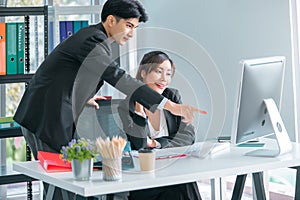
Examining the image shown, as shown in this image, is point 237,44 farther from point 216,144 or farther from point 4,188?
point 4,188

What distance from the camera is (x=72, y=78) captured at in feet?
9.78

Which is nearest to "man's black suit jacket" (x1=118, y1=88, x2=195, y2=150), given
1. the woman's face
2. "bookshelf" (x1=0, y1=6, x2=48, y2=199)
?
the woman's face

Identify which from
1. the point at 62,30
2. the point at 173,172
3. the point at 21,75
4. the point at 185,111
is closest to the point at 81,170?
the point at 173,172

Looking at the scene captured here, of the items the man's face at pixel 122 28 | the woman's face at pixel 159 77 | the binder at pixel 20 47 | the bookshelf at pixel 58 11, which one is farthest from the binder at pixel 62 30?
the man's face at pixel 122 28

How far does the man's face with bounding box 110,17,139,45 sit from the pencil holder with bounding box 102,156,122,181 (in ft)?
2.70

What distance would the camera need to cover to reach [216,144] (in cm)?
290

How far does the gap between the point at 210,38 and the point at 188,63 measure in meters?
0.30

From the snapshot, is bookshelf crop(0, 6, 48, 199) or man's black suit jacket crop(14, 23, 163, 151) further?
bookshelf crop(0, 6, 48, 199)

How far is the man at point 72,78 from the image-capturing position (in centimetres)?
287

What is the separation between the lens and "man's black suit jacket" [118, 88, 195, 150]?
3115mm

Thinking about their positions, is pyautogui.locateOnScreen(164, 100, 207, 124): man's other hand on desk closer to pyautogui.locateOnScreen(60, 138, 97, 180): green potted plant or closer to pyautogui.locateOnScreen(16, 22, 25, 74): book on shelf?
pyautogui.locateOnScreen(60, 138, 97, 180): green potted plant

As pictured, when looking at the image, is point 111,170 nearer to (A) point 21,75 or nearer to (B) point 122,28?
(B) point 122,28

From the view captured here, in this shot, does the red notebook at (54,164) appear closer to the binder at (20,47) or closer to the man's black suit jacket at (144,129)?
the man's black suit jacket at (144,129)

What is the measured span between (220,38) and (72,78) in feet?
5.16
